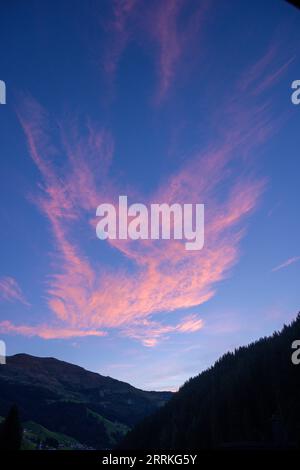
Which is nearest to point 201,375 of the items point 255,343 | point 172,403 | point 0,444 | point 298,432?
point 172,403

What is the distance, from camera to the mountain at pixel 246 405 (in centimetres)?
10756

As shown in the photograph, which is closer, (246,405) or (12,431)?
(12,431)

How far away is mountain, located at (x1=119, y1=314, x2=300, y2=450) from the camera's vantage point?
108 metres

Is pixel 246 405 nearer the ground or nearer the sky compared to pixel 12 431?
nearer the sky

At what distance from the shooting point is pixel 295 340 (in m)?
120

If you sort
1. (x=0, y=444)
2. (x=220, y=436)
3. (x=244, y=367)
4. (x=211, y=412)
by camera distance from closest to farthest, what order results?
(x=0, y=444) < (x=220, y=436) < (x=211, y=412) < (x=244, y=367)

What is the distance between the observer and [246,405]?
117625 millimetres

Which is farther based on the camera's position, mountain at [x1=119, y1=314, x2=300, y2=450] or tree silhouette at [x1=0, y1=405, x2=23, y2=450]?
mountain at [x1=119, y1=314, x2=300, y2=450]

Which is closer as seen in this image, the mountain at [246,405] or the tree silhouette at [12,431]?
the tree silhouette at [12,431]

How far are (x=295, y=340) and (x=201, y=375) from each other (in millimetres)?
75804
